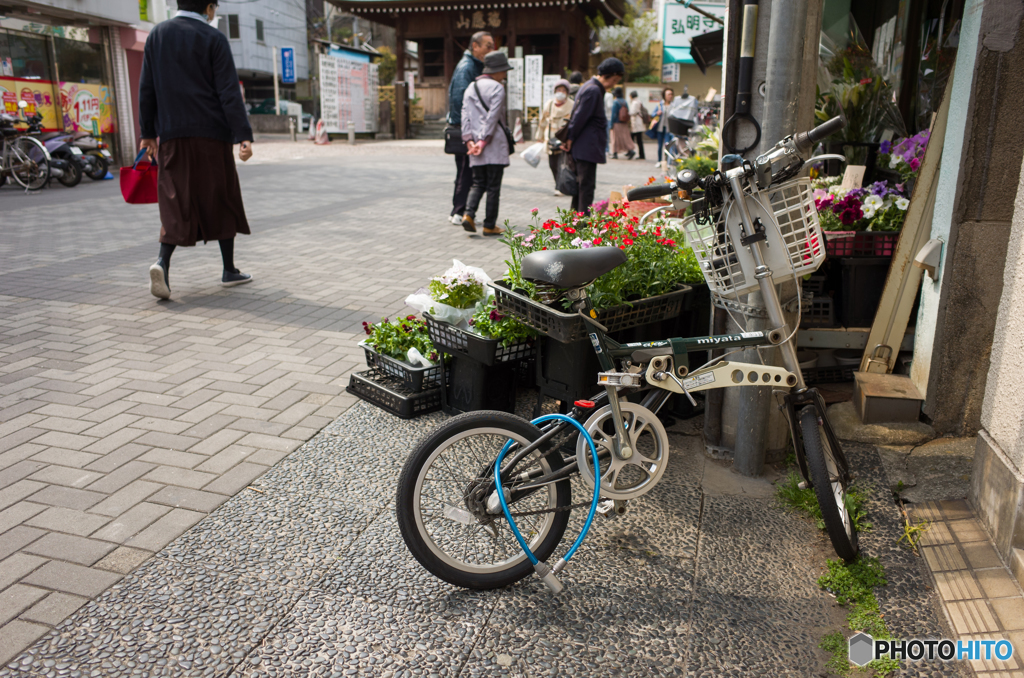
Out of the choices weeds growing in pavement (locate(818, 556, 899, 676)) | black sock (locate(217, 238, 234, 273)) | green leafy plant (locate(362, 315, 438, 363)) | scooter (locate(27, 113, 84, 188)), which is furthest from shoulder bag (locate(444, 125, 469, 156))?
scooter (locate(27, 113, 84, 188))

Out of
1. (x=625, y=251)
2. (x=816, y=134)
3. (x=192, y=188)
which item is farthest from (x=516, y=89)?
(x=816, y=134)

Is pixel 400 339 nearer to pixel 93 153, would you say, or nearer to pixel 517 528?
pixel 517 528

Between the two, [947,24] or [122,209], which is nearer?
[947,24]

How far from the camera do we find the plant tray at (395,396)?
3.94 metres

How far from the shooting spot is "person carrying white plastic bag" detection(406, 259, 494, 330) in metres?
3.84

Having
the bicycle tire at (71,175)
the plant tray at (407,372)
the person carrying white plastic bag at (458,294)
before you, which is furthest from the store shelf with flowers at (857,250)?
the bicycle tire at (71,175)

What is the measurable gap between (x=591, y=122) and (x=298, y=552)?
6662mm

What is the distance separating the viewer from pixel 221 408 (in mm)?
4016

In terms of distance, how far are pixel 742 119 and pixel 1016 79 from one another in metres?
1.09

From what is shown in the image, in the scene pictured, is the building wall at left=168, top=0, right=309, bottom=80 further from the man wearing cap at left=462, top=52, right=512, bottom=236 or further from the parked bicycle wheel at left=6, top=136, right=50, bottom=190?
the man wearing cap at left=462, top=52, right=512, bottom=236

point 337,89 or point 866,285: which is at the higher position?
point 337,89

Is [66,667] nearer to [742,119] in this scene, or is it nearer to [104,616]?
[104,616]

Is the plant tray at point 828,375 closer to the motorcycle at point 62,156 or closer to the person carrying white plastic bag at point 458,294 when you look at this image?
the person carrying white plastic bag at point 458,294

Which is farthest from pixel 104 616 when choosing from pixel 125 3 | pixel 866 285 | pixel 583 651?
pixel 125 3
